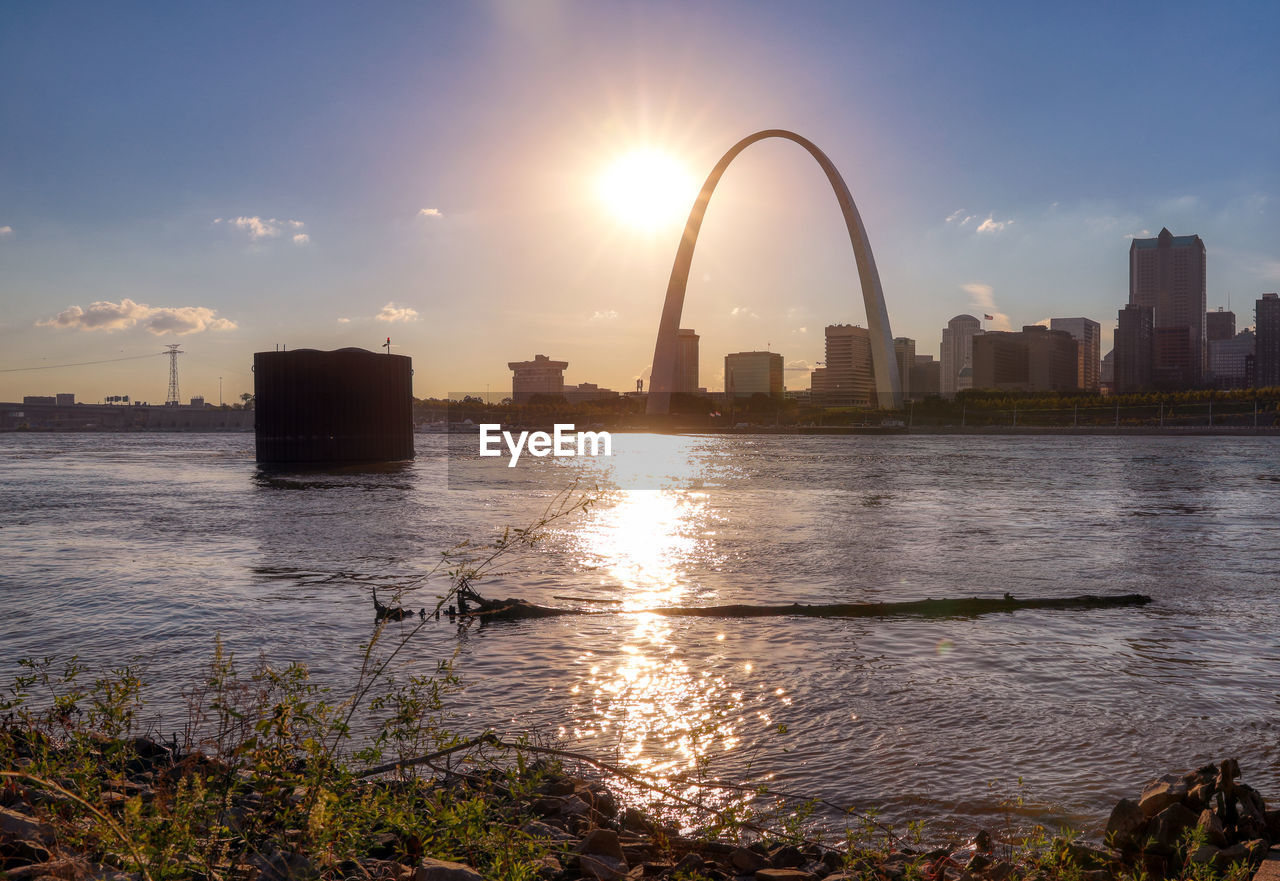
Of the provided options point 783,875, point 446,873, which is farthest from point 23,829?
point 783,875

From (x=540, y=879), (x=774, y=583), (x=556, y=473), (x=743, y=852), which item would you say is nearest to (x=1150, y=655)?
(x=774, y=583)

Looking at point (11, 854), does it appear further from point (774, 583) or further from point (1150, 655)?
point (774, 583)

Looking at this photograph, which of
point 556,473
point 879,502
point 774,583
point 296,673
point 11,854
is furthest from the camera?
point 556,473

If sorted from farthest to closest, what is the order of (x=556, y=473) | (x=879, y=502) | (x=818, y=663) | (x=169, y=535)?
1. (x=556, y=473)
2. (x=879, y=502)
3. (x=169, y=535)
4. (x=818, y=663)

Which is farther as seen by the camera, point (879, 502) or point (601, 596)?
point (879, 502)

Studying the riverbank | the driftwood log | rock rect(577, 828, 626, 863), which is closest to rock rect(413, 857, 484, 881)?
the riverbank

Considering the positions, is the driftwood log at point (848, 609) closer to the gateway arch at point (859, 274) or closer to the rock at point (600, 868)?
the rock at point (600, 868)
